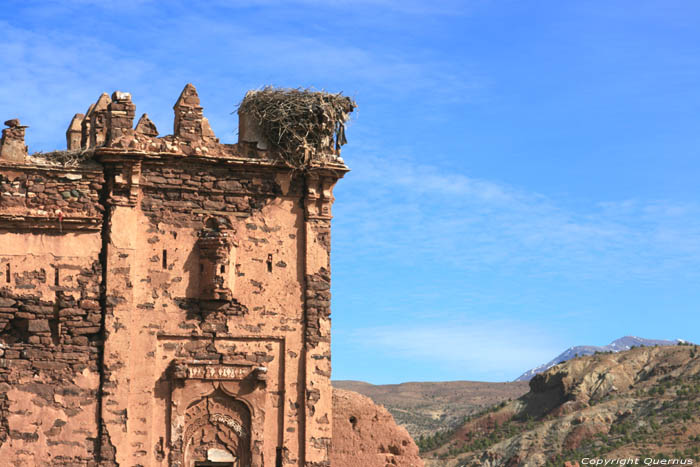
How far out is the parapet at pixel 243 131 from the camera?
17750 mm

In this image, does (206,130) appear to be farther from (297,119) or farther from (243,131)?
(297,119)

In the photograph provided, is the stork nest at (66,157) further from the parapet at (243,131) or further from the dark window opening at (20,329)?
the dark window opening at (20,329)

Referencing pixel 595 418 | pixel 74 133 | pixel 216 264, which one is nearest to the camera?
pixel 216 264

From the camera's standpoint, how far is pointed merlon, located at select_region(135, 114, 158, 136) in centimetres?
1791

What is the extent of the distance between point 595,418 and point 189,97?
1491 inches

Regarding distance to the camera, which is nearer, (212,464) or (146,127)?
(212,464)

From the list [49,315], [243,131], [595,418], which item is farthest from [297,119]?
[595,418]

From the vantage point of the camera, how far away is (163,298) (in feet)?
57.3

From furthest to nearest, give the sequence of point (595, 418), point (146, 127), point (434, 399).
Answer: point (434, 399)
point (595, 418)
point (146, 127)

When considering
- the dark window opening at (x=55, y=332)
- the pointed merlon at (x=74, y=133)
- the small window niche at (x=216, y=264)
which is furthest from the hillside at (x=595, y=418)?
the dark window opening at (x=55, y=332)

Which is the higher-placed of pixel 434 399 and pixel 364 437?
pixel 434 399

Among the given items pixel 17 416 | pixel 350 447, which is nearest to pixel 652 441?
pixel 350 447

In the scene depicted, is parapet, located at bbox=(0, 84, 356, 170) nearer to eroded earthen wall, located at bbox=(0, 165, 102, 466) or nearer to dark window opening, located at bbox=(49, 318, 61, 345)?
eroded earthen wall, located at bbox=(0, 165, 102, 466)

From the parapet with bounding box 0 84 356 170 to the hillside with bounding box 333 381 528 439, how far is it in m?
46.3
